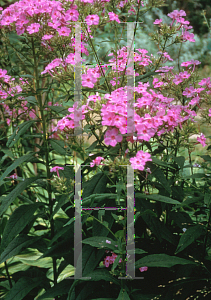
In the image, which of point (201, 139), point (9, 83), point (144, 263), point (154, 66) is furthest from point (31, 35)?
point (144, 263)

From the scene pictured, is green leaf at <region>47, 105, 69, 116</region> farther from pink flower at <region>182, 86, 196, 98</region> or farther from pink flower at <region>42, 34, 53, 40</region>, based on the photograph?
pink flower at <region>182, 86, 196, 98</region>

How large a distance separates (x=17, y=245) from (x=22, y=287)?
0.19m

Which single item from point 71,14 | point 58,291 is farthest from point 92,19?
point 58,291

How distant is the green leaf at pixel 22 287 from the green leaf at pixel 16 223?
6.8 inches

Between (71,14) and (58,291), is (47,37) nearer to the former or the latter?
(71,14)

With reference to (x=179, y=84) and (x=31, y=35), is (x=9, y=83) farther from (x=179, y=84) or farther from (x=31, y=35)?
(x=179, y=84)

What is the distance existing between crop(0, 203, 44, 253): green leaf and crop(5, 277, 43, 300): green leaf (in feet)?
0.56

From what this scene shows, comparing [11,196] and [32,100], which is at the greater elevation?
[32,100]

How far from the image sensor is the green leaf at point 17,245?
1.32 metres

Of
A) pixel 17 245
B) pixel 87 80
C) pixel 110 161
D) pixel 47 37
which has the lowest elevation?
pixel 17 245

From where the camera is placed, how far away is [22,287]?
140 centimetres

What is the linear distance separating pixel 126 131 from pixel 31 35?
0.69 metres

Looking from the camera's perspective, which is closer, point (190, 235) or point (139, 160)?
point (139, 160)

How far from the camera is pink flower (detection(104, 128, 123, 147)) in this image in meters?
0.92
